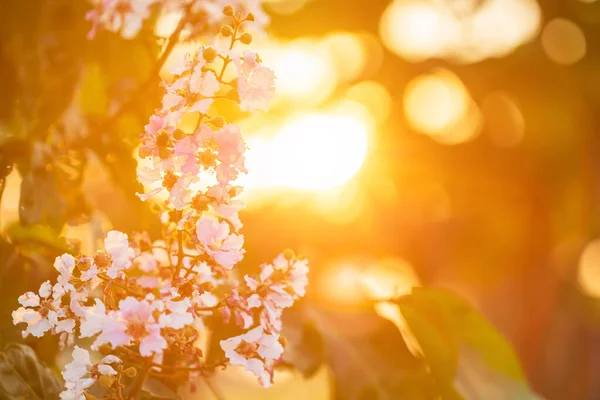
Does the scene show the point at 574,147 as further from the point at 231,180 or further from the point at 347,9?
the point at 231,180

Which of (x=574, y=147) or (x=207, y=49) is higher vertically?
(x=574, y=147)

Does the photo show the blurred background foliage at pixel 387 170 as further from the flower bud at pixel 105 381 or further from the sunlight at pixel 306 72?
the flower bud at pixel 105 381

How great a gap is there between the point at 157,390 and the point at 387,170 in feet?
14.4

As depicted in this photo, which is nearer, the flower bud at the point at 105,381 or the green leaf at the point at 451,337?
the flower bud at the point at 105,381

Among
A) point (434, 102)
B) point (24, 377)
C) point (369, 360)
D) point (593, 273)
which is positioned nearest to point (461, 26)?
point (434, 102)

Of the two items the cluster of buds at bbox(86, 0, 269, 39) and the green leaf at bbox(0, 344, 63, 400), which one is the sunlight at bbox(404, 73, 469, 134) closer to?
the cluster of buds at bbox(86, 0, 269, 39)

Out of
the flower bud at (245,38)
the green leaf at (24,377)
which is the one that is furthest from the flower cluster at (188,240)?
the green leaf at (24,377)

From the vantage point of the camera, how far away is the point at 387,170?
5090mm

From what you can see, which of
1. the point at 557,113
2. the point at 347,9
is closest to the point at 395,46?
the point at 347,9

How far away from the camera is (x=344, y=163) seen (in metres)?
3.79

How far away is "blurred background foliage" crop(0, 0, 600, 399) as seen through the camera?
102cm

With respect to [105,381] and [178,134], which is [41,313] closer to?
[105,381]

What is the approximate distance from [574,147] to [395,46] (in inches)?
52.5

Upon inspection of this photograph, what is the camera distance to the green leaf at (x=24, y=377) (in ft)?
2.48
